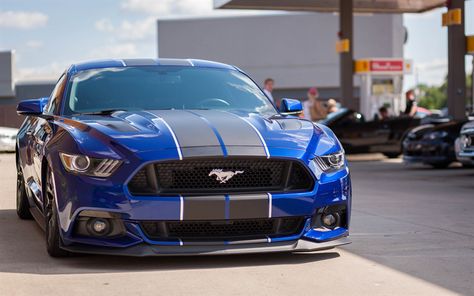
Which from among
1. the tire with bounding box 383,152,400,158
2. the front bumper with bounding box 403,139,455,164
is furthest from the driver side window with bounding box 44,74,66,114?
the tire with bounding box 383,152,400,158

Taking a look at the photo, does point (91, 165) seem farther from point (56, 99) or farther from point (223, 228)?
point (56, 99)

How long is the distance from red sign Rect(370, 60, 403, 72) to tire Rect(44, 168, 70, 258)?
22617 mm

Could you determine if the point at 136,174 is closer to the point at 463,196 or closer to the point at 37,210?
the point at 37,210

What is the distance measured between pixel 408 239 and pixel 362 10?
79.2 ft

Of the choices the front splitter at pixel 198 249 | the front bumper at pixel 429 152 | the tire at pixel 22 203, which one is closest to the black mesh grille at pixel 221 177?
the front splitter at pixel 198 249

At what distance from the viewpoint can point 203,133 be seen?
623 cm

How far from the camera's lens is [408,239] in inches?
293

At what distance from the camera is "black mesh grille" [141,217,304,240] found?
605 cm

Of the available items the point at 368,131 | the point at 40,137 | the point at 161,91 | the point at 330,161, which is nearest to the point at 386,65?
the point at 368,131

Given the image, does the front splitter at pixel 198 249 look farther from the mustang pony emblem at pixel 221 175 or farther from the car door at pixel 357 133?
the car door at pixel 357 133

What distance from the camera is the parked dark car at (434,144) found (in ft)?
57.5

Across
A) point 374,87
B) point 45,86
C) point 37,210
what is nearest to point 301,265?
point 37,210

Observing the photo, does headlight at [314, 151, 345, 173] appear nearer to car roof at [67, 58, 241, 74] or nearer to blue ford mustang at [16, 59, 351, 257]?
blue ford mustang at [16, 59, 351, 257]

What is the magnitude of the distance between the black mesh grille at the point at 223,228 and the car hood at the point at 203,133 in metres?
0.44
